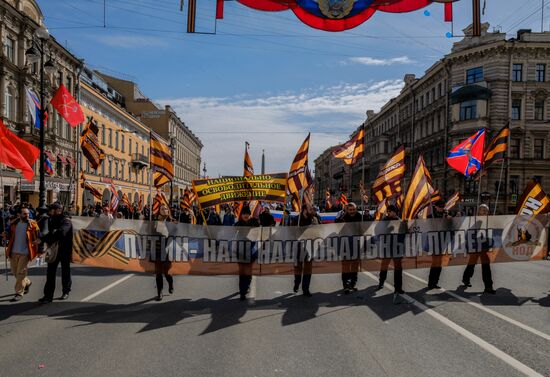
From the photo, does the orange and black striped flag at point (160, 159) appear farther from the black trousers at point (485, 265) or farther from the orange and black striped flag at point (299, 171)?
the black trousers at point (485, 265)

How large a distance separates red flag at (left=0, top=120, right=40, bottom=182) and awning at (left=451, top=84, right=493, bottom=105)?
44.3m

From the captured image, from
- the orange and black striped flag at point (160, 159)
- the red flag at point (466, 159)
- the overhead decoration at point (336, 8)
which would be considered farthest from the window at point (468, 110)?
the overhead decoration at point (336, 8)

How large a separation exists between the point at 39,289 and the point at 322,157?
13819 centimetres

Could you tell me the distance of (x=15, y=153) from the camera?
373 inches

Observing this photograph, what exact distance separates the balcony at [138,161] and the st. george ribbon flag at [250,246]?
52.0 m

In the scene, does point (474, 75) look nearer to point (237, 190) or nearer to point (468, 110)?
point (468, 110)

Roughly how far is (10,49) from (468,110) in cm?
3948

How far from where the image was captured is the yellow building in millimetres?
43600

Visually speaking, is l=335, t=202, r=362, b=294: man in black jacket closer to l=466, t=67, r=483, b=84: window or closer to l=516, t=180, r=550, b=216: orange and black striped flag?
l=516, t=180, r=550, b=216: orange and black striped flag

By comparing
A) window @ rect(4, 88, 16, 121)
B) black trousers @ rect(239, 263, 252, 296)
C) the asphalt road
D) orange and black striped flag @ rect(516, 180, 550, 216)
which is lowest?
the asphalt road

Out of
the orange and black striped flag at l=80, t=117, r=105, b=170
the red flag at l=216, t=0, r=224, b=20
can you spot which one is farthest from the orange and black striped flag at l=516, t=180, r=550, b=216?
the orange and black striped flag at l=80, t=117, r=105, b=170

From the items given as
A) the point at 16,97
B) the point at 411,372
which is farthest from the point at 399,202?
the point at 16,97

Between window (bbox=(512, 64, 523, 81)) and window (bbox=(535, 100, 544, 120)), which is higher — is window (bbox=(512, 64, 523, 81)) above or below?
above

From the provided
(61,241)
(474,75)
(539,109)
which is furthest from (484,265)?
(539,109)
